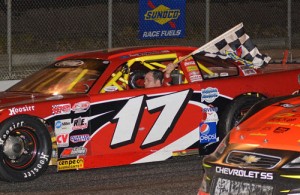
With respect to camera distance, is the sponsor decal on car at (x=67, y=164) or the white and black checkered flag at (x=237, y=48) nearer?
the sponsor decal on car at (x=67, y=164)

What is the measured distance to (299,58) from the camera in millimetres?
20219

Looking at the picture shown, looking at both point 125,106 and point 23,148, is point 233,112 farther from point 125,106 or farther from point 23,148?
point 23,148

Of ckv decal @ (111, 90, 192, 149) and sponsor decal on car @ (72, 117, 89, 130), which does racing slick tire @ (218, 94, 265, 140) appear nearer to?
ckv decal @ (111, 90, 192, 149)

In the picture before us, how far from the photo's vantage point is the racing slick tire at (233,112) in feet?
32.6

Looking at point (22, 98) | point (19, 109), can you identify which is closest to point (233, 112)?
point (22, 98)

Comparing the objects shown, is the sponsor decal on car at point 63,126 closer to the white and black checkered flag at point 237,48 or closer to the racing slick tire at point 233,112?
the racing slick tire at point 233,112

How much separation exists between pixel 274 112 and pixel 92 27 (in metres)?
20.2

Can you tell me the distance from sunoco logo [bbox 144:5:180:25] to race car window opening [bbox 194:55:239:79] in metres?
6.02

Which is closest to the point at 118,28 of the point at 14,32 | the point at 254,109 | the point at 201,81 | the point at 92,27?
the point at 92,27

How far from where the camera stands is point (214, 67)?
10.4 meters

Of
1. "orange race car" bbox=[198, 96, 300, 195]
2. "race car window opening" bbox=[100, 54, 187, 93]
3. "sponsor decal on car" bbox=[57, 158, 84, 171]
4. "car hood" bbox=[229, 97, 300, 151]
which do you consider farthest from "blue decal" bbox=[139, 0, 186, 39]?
"orange race car" bbox=[198, 96, 300, 195]

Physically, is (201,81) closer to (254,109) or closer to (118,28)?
(254,109)

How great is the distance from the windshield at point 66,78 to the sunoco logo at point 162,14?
6.38 m

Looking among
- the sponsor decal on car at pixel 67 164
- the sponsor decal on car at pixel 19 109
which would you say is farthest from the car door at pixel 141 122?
the sponsor decal on car at pixel 19 109
